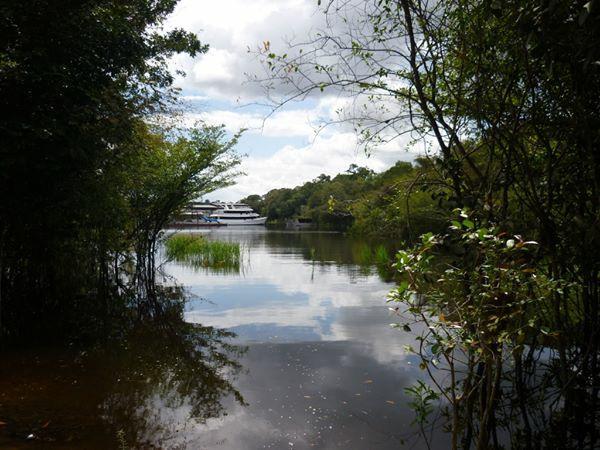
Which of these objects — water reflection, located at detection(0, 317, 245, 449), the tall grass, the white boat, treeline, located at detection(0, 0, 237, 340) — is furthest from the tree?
the white boat

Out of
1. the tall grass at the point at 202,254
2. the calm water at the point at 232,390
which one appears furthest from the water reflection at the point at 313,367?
the tall grass at the point at 202,254

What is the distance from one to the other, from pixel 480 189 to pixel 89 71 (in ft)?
18.1

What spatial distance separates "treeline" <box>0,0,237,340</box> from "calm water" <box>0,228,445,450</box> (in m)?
→ 1.97

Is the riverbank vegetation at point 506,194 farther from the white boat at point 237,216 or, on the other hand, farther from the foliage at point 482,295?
the white boat at point 237,216

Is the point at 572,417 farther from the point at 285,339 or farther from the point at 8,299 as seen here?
the point at 8,299

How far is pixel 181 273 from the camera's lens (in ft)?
48.6

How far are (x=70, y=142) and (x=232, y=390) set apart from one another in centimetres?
352

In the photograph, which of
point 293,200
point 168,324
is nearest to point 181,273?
point 168,324

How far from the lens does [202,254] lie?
18.5m

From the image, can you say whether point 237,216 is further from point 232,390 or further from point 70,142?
point 232,390

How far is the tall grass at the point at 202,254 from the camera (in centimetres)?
1678

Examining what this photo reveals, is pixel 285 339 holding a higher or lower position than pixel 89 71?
lower

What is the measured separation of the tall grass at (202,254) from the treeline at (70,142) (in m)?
6.71

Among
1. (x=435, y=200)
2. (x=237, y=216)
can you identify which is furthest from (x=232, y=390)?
(x=237, y=216)
